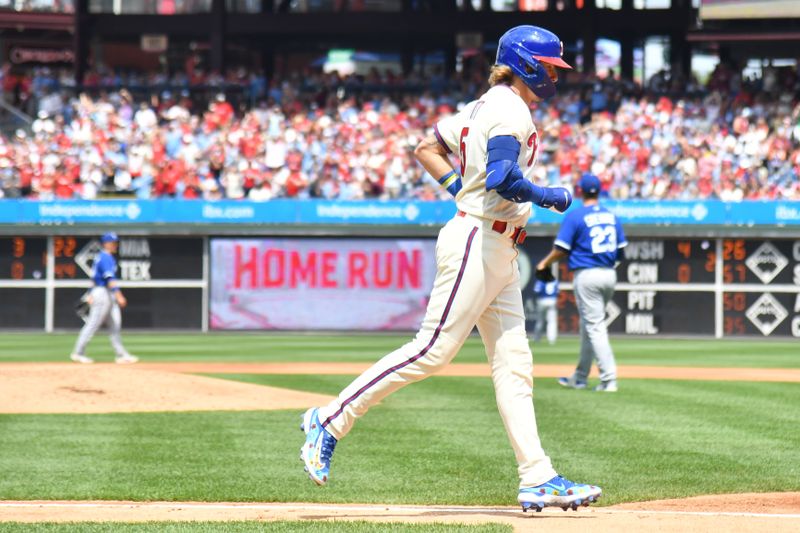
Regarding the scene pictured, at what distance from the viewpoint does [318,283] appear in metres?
24.5

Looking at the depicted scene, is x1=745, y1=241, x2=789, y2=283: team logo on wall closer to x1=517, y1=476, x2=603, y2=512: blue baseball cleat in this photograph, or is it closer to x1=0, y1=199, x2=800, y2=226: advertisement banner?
x1=0, y1=199, x2=800, y2=226: advertisement banner

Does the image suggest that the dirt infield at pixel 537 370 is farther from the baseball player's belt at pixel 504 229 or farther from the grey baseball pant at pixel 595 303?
the baseball player's belt at pixel 504 229

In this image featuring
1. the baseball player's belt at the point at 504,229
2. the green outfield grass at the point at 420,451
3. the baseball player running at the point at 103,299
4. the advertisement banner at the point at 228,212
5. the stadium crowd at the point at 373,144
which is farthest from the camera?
the stadium crowd at the point at 373,144

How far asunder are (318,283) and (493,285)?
1864 centimetres

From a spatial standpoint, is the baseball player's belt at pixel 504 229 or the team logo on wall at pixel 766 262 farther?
the team logo on wall at pixel 766 262

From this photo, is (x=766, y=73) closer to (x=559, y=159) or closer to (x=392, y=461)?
(x=559, y=159)

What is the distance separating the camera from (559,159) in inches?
1000

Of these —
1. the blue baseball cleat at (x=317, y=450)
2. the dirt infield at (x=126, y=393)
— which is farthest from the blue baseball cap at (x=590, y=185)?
the blue baseball cleat at (x=317, y=450)

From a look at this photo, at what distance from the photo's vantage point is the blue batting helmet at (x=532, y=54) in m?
5.99

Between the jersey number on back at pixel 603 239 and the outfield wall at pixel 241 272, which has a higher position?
the jersey number on back at pixel 603 239

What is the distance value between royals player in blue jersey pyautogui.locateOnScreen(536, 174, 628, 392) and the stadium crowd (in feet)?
41.0

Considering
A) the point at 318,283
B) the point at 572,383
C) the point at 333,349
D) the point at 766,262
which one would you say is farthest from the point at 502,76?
the point at 318,283

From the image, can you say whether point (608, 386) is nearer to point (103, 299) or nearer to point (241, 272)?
point (103, 299)

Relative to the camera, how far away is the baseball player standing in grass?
582 centimetres
